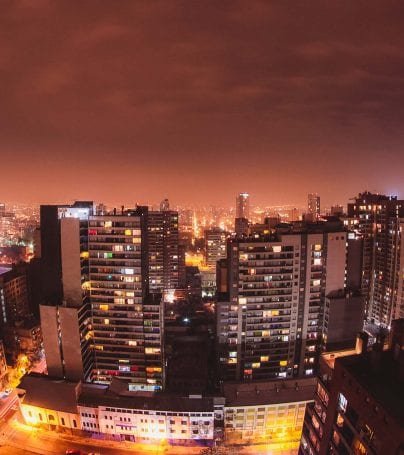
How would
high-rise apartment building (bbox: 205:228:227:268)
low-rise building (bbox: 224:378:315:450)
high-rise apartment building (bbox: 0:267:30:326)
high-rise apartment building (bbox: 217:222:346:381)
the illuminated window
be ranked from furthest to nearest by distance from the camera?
high-rise apartment building (bbox: 205:228:227:268)
high-rise apartment building (bbox: 0:267:30:326)
high-rise apartment building (bbox: 217:222:346:381)
low-rise building (bbox: 224:378:315:450)
the illuminated window

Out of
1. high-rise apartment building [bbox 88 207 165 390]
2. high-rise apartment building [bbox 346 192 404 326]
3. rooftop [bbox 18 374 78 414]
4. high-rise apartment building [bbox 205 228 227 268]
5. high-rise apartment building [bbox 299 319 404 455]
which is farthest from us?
high-rise apartment building [bbox 205 228 227 268]

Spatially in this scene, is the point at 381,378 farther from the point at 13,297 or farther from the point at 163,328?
the point at 13,297

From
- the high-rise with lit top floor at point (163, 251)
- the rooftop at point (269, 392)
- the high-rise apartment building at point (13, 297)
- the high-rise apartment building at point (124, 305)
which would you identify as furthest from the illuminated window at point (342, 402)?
the high-rise with lit top floor at point (163, 251)

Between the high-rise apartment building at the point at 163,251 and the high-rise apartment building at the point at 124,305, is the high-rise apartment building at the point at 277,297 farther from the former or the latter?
the high-rise apartment building at the point at 163,251

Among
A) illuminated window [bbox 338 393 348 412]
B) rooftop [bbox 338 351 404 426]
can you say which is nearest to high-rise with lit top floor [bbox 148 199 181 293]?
illuminated window [bbox 338 393 348 412]

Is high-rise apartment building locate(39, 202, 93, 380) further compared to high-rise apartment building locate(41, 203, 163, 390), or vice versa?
high-rise apartment building locate(41, 203, 163, 390)

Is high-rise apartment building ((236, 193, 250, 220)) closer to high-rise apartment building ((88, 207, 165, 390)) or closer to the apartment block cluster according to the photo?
the apartment block cluster
